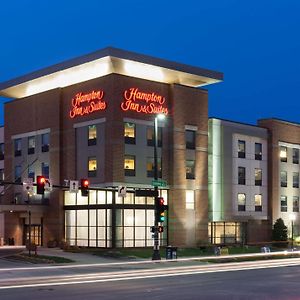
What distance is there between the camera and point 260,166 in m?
67.8

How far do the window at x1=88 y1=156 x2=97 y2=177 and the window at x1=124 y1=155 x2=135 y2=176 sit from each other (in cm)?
281

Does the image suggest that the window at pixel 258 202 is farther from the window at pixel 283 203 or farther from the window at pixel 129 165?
the window at pixel 129 165

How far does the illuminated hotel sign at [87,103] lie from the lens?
2153 inches

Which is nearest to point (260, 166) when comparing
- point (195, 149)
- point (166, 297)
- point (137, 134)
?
point (195, 149)

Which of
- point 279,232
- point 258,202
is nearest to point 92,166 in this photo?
point 258,202

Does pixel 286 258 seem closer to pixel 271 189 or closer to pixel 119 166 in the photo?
pixel 119 166

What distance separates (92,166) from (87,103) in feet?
18.7

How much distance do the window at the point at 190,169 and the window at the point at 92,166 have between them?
29.0ft

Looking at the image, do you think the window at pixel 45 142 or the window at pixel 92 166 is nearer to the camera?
the window at pixel 92 166

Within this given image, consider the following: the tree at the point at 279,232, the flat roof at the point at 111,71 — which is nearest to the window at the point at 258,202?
the tree at the point at 279,232

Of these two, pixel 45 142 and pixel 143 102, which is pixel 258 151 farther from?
pixel 45 142

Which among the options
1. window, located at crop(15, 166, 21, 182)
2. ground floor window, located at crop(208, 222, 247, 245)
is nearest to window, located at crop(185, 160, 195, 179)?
ground floor window, located at crop(208, 222, 247, 245)

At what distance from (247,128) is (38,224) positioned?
2383 cm

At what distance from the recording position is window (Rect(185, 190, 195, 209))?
190ft
